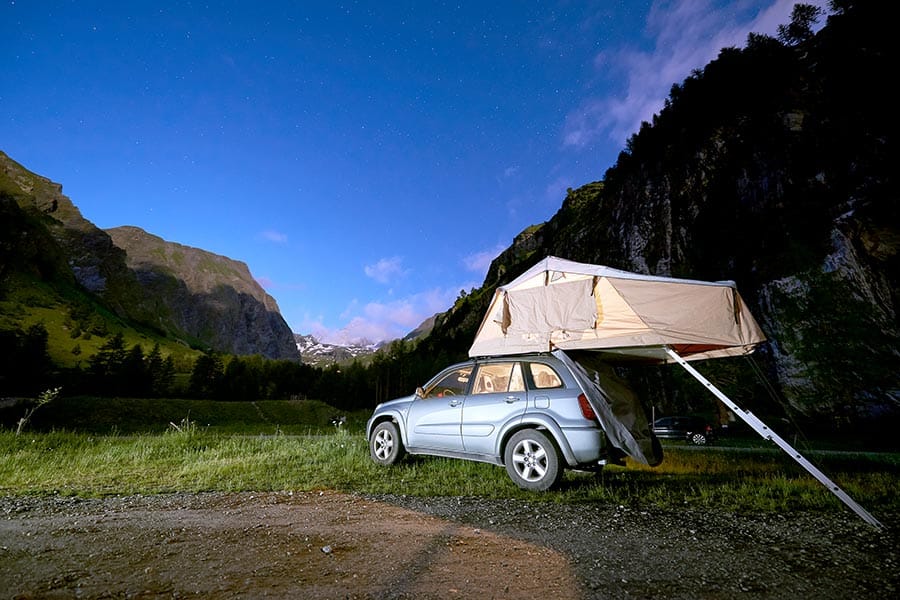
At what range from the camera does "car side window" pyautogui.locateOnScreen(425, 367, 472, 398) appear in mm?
7566

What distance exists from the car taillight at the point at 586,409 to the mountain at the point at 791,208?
457 inches

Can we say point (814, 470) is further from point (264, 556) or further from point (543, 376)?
point (264, 556)

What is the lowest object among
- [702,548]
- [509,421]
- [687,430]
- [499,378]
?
[687,430]

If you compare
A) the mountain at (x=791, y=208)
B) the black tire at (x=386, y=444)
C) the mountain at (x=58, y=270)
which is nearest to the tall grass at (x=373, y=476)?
the black tire at (x=386, y=444)

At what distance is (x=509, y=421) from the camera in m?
6.41

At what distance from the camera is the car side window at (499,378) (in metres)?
6.73

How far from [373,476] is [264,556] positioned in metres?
4.01

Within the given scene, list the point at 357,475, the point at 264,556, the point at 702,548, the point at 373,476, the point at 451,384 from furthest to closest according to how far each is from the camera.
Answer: the point at 451,384 → the point at 357,475 → the point at 373,476 → the point at 702,548 → the point at 264,556

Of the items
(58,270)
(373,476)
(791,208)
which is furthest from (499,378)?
(58,270)

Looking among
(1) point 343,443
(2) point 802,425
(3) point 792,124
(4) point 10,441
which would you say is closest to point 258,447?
(1) point 343,443

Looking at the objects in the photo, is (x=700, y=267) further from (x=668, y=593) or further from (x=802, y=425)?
(x=668, y=593)

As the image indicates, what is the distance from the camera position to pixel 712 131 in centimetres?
4338

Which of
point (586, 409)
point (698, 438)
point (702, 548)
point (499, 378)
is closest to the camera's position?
point (702, 548)

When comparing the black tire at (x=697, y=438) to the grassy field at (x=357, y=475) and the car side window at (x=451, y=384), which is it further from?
the car side window at (x=451, y=384)
